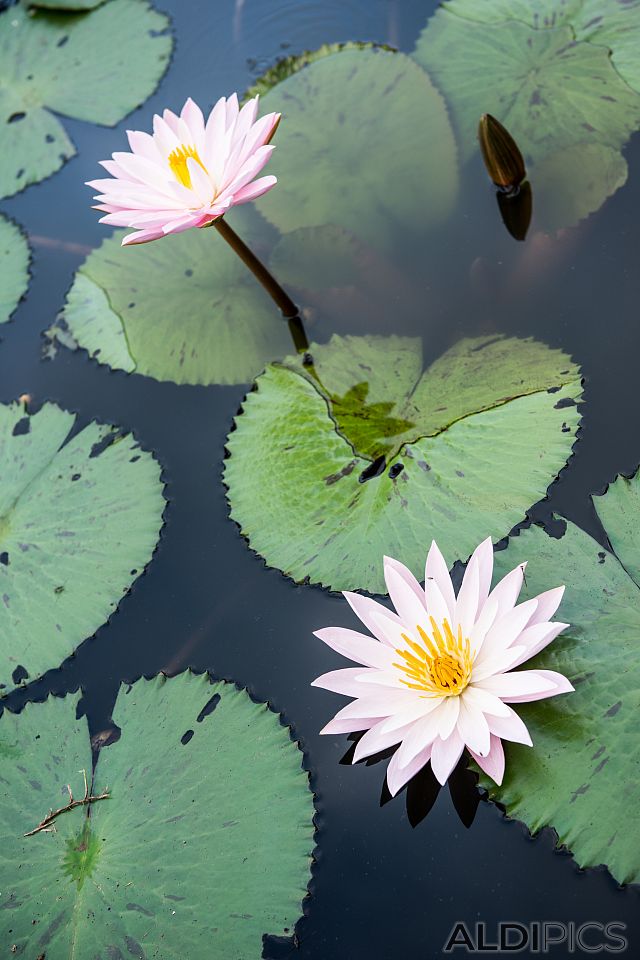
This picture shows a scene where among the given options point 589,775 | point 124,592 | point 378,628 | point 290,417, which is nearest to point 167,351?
point 290,417

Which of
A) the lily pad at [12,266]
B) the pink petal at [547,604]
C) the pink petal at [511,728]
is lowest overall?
the pink petal at [511,728]

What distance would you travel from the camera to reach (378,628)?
1918mm

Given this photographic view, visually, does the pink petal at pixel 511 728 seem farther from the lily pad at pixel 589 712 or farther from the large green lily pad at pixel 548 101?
the large green lily pad at pixel 548 101

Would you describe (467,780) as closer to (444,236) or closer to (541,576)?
(541,576)

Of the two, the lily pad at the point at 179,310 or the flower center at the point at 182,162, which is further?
the lily pad at the point at 179,310

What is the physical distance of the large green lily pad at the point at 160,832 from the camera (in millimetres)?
1804

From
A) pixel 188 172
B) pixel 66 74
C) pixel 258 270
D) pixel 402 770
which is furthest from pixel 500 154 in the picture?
pixel 66 74

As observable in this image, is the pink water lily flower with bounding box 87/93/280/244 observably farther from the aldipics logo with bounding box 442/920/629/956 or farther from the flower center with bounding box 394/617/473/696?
the aldipics logo with bounding box 442/920/629/956

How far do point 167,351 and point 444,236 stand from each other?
112 cm

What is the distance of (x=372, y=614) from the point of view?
74.8 inches

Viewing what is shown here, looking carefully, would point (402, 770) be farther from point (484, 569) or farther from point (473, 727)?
point (484, 569)

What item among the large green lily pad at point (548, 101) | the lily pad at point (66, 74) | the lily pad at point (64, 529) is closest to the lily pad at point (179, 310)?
the lily pad at point (64, 529)

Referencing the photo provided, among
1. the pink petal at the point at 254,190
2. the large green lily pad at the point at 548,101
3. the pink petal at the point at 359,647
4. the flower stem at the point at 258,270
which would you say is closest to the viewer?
the pink petal at the point at 359,647

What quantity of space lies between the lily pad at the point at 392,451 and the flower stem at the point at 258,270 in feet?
0.99
